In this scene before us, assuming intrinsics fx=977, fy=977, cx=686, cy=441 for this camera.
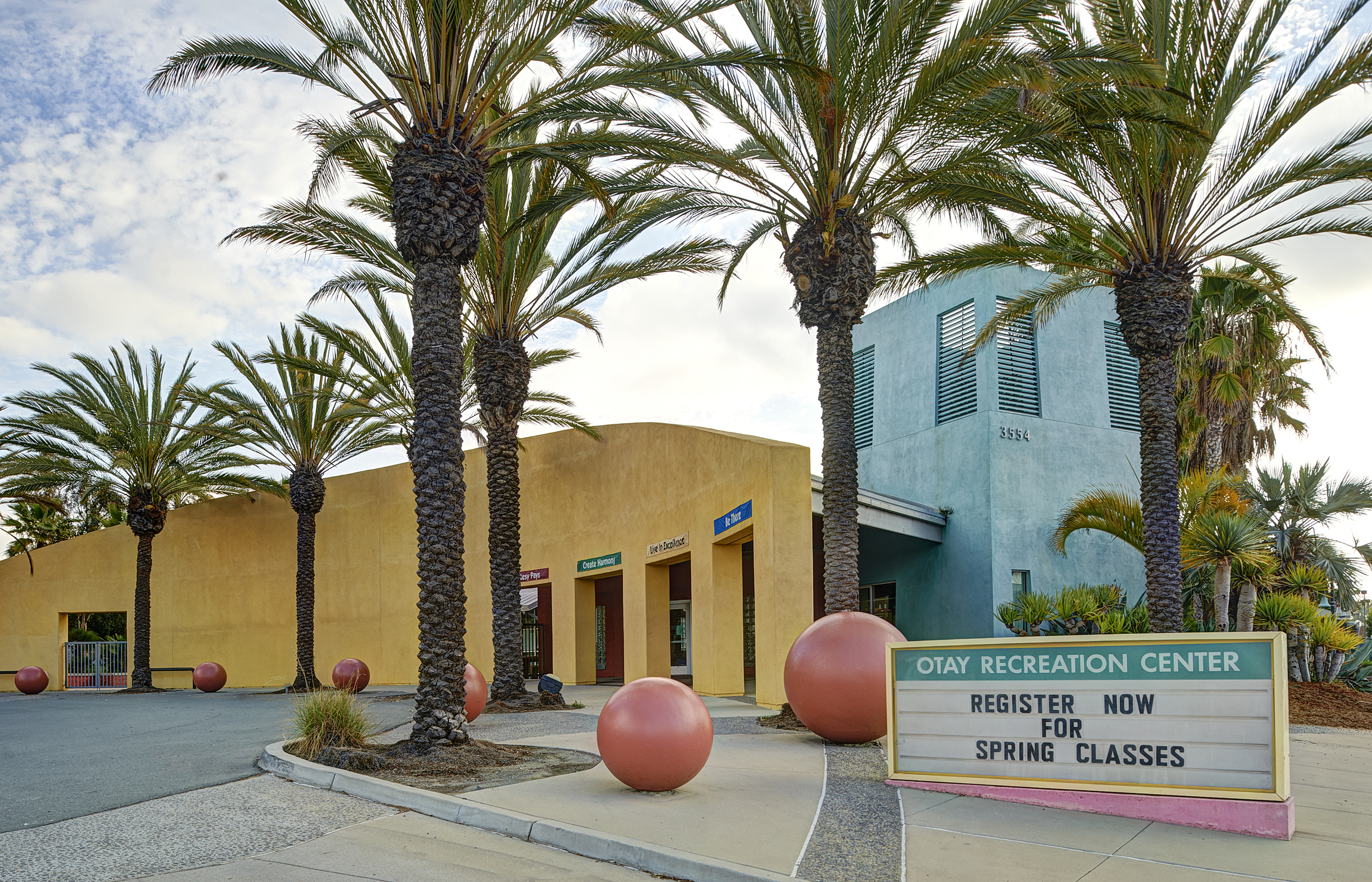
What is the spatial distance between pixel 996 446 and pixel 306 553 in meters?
18.6

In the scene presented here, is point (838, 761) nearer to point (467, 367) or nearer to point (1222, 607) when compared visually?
point (1222, 607)

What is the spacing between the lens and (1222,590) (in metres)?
16.2

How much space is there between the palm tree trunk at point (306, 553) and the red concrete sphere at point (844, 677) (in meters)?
19.4

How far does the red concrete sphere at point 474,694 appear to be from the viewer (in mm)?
13508

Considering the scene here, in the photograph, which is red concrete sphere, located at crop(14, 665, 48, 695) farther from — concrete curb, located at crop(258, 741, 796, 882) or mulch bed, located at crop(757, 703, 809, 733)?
mulch bed, located at crop(757, 703, 809, 733)

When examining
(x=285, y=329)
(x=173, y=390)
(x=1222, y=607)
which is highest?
(x=285, y=329)

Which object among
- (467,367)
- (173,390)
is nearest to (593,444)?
(467,367)

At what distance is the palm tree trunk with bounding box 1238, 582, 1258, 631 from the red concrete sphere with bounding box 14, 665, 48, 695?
3107cm

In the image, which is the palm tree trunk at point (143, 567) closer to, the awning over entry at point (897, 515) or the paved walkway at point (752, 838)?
the awning over entry at point (897, 515)

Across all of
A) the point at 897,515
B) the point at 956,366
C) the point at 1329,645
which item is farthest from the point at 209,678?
the point at 1329,645

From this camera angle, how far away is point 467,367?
2425cm

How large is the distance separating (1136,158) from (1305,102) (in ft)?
6.42

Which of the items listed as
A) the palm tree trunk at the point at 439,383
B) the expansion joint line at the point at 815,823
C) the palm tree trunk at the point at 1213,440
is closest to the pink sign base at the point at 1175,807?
the expansion joint line at the point at 815,823

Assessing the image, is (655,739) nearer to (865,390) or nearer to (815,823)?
(815,823)
